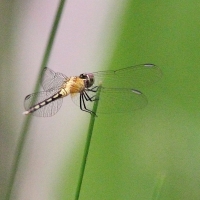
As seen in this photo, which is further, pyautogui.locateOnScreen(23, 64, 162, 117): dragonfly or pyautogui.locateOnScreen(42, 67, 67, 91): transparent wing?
pyautogui.locateOnScreen(42, 67, 67, 91): transparent wing

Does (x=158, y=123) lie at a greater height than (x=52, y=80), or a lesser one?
lesser

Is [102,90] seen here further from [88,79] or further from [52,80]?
[52,80]

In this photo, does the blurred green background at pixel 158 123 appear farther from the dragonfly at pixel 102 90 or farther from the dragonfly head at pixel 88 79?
the dragonfly head at pixel 88 79

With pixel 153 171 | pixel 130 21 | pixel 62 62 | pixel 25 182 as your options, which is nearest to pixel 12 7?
pixel 130 21

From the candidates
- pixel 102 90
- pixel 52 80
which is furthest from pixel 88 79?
pixel 52 80

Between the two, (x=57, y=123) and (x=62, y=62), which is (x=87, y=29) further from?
(x=57, y=123)

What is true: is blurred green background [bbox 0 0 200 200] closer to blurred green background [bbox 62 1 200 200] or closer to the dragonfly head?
blurred green background [bbox 62 1 200 200]

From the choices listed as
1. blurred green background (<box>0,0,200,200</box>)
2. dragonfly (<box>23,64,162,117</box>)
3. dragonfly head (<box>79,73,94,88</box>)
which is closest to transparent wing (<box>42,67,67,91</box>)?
dragonfly (<box>23,64,162,117</box>)
